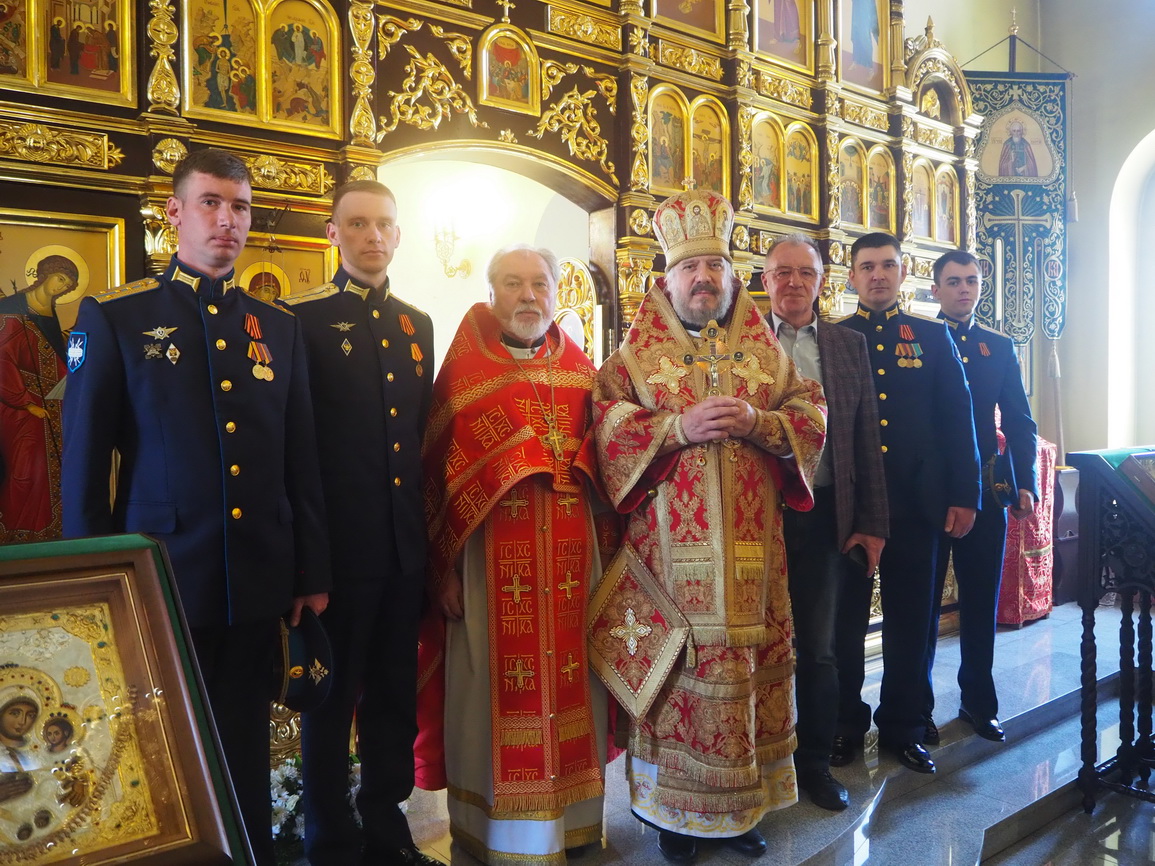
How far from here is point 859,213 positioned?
6539mm

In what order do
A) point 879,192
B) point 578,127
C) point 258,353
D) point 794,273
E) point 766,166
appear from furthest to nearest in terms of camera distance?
point 879,192 < point 766,166 < point 578,127 < point 794,273 < point 258,353

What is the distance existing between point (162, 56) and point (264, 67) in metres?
0.42

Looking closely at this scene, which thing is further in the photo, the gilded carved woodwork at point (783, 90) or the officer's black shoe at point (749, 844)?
the gilded carved woodwork at point (783, 90)

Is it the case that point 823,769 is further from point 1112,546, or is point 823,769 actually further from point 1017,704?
point 1017,704

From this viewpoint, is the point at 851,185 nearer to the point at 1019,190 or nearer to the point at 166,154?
the point at 1019,190

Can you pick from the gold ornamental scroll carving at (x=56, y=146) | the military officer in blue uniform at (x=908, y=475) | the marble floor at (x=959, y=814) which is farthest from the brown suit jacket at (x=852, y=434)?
the gold ornamental scroll carving at (x=56, y=146)

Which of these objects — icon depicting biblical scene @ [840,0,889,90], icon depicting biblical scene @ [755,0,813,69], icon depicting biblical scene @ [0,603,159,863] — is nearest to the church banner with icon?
icon depicting biblical scene @ [840,0,889,90]

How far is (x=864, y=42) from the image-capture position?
6.62 m

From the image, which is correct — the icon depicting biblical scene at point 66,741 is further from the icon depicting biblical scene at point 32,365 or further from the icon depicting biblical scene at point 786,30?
the icon depicting biblical scene at point 786,30

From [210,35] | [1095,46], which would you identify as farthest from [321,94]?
[1095,46]

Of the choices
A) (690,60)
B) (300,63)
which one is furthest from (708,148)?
(300,63)

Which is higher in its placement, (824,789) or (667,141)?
(667,141)

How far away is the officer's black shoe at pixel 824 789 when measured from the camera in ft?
10.6

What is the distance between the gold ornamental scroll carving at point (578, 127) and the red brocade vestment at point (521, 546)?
231cm
